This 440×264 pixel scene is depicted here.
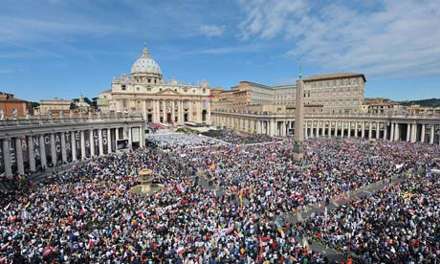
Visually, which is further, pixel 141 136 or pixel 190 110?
pixel 190 110

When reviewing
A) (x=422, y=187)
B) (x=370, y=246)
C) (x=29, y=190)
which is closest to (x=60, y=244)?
(x=29, y=190)

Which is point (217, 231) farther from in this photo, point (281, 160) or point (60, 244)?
point (281, 160)

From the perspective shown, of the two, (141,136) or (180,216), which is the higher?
(141,136)

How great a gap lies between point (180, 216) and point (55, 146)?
29932 millimetres

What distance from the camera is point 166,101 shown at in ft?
357

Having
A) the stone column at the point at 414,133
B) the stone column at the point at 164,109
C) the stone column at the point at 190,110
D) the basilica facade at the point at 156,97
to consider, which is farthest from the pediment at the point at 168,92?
the stone column at the point at 414,133

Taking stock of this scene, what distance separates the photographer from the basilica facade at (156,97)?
325 feet

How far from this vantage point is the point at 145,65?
117000mm

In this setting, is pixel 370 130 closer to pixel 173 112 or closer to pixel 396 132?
pixel 396 132

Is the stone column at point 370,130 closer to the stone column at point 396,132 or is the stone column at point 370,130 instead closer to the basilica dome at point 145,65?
the stone column at point 396,132

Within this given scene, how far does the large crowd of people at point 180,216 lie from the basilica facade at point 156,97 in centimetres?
7364

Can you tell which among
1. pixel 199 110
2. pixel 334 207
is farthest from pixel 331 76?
pixel 334 207

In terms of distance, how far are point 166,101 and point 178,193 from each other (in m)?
91.4

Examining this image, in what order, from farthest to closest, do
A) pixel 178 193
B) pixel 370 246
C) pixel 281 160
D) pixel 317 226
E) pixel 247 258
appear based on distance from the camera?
pixel 281 160, pixel 178 193, pixel 317 226, pixel 370 246, pixel 247 258
